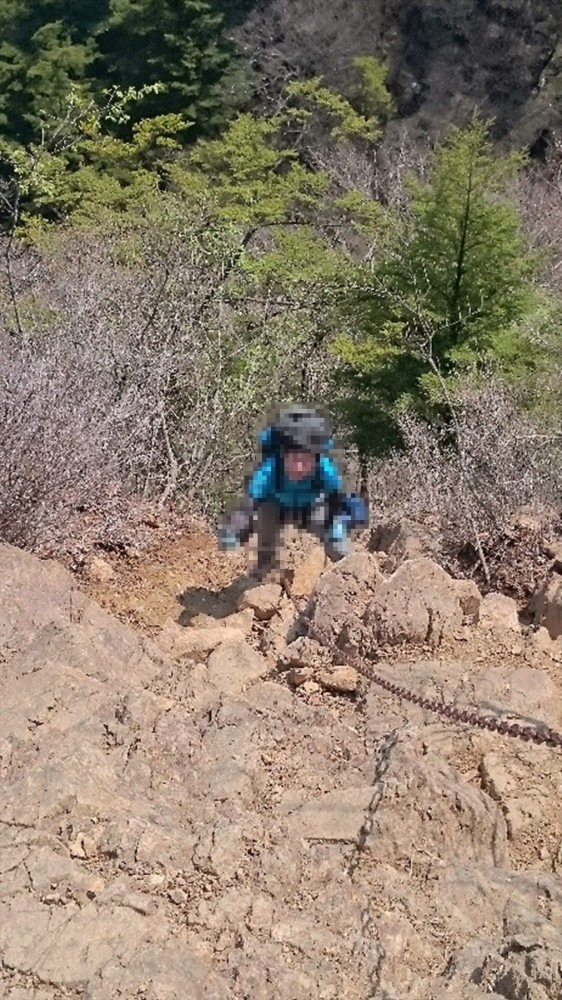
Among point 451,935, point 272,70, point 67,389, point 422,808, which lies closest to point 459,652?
point 422,808

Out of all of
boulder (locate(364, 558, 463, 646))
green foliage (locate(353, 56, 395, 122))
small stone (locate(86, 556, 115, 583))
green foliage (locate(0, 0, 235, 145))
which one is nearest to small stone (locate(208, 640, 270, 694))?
boulder (locate(364, 558, 463, 646))

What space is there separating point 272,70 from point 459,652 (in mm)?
30660

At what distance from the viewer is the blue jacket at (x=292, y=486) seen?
462cm

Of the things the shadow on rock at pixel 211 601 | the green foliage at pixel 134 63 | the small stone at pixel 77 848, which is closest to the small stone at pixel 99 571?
the shadow on rock at pixel 211 601

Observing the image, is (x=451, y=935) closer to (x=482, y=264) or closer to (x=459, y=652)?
(x=459, y=652)

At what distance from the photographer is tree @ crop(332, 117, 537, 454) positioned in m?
11.1

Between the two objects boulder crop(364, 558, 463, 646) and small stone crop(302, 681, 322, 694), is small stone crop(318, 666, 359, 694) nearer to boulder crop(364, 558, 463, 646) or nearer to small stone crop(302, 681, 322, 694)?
small stone crop(302, 681, 322, 694)

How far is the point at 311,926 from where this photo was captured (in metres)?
2.18

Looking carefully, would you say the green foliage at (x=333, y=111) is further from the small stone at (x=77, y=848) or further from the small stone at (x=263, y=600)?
the small stone at (x=77, y=848)

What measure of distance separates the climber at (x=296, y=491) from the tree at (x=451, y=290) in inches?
236

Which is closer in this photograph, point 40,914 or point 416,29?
point 40,914

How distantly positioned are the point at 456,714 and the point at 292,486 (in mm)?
1875

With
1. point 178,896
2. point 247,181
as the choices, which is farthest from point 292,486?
point 247,181

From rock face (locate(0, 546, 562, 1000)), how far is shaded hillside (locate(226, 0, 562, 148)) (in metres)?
28.6
